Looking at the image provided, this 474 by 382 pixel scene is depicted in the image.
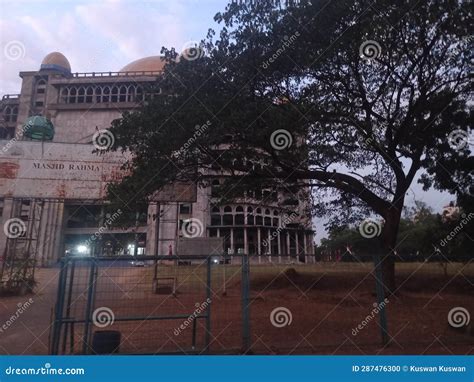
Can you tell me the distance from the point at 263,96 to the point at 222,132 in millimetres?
1852

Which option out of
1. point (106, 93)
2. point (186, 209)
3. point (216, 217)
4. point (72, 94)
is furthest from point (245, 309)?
point (72, 94)

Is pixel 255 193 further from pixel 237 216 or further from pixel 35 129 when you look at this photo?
pixel 237 216

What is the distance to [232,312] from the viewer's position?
1045 centimetres

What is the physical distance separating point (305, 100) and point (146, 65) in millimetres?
50508

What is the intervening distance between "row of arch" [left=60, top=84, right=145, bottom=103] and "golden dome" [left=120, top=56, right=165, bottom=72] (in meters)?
4.06

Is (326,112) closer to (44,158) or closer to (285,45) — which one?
(285,45)

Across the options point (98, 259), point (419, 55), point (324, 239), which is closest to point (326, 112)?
point (419, 55)

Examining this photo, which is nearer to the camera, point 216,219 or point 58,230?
point 58,230

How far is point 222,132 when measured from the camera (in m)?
9.83

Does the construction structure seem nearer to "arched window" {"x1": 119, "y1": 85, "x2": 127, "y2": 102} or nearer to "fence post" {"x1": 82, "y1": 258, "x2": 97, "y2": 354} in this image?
"arched window" {"x1": 119, "y1": 85, "x2": 127, "y2": 102}

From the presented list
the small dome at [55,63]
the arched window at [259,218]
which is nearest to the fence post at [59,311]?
the arched window at [259,218]

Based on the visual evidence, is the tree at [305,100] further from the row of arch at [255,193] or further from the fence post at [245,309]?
the fence post at [245,309]

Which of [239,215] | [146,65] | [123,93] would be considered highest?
[146,65]

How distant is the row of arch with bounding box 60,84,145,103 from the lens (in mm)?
53250
